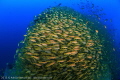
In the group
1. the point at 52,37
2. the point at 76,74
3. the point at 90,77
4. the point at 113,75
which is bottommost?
the point at 113,75

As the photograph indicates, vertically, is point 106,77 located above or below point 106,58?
below

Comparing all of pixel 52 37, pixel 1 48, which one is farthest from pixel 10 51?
pixel 52 37

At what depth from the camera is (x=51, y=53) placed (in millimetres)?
4109

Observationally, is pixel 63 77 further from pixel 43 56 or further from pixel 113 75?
pixel 113 75

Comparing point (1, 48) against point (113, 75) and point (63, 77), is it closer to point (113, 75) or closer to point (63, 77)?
point (63, 77)

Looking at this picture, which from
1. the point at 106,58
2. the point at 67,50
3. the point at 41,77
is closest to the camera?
the point at 41,77

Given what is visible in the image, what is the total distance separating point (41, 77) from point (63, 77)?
30.7 inches

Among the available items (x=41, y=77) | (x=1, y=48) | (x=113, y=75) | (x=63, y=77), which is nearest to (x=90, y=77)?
(x=63, y=77)

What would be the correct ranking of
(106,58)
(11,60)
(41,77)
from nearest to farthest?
1. (41,77)
2. (106,58)
3. (11,60)

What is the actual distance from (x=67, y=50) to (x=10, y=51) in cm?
689

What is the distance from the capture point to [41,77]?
387 centimetres

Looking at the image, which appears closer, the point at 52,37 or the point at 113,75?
the point at 52,37

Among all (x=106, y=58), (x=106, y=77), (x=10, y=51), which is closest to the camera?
(x=106, y=77)

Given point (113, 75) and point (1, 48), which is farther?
point (1, 48)
